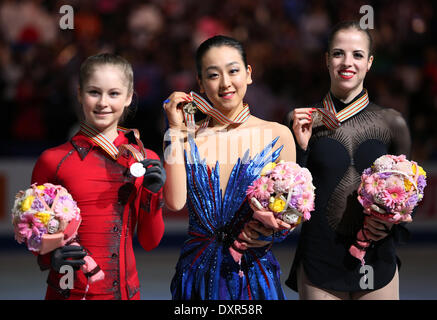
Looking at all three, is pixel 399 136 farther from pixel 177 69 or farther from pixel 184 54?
pixel 184 54

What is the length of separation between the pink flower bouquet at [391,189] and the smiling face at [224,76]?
777 mm

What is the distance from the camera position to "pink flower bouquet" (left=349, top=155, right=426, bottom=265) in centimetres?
362

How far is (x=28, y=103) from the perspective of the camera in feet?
26.3

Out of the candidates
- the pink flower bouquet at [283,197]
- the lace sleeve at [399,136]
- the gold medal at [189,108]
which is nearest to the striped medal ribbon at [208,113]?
the gold medal at [189,108]

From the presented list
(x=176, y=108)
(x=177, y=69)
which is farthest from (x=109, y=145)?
(x=177, y=69)

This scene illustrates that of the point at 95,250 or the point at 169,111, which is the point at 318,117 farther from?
the point at 95,250

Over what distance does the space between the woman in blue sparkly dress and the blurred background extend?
2972 mm

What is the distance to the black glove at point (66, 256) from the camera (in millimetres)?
3354

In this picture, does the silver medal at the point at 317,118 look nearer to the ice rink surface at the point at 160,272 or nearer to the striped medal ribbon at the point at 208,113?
the striped medal ribbon at the point at 208,113

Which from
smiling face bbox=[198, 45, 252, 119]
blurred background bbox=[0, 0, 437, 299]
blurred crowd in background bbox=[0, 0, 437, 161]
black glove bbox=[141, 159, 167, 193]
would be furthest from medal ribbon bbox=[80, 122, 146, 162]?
blurred crowd in background bbox=[0, 0, 437, 161]

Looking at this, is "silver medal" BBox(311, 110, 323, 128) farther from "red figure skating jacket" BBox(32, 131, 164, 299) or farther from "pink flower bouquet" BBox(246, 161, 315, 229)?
"red figure skating jacket" BBox(32, 131, 164, 299)

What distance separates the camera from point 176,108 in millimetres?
3553

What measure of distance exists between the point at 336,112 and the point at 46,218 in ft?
5.31
